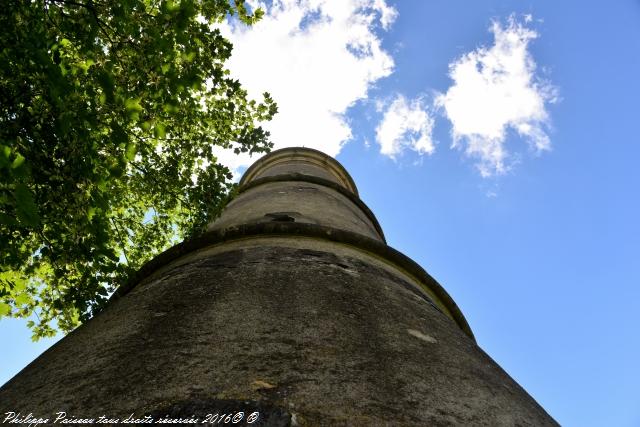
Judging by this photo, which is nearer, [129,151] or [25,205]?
[25,205]

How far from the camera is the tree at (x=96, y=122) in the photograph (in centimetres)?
340

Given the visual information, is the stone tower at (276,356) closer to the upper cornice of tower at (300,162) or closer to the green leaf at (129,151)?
the green leaf at (129,151)

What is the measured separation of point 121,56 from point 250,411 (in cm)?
382

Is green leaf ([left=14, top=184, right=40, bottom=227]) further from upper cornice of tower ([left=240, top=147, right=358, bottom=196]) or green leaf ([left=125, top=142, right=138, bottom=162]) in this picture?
upper cornice of tower ([left=240, top=147, right=358, bottom=196])

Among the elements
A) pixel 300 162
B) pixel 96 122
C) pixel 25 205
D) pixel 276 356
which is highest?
pixel 300 162

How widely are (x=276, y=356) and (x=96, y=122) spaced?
8.80ft

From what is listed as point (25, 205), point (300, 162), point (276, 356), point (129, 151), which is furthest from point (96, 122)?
point (300, 162)

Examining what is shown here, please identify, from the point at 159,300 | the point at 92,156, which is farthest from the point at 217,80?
the point at 159,300

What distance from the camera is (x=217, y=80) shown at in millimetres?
5066

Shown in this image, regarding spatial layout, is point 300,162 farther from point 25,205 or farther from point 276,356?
point 276,356

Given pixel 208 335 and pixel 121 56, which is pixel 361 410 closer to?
pixel 208 335

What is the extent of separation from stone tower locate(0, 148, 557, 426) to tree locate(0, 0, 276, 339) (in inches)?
42.3

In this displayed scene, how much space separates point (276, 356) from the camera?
213cm

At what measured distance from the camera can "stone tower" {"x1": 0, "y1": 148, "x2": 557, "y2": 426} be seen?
1838 millimetres
